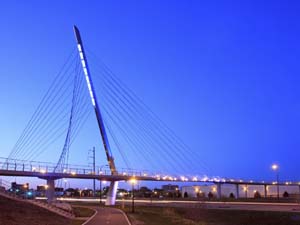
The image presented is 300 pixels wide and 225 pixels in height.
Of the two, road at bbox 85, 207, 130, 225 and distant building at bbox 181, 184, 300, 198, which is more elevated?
distant building at bbox 181, 184, 300, 198

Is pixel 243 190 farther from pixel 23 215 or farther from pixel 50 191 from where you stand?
pixel 23 215

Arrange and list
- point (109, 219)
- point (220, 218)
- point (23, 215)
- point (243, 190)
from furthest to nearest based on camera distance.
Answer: point (243, 190), point (220, 218), point (109, 219), point (23, 215)

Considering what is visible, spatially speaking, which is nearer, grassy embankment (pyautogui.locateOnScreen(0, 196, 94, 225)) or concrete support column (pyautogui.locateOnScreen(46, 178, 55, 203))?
grassy embankment (pyautogui.locateOnScreen(0, 196, 94, 225))

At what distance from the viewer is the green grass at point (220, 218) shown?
46.5 metres

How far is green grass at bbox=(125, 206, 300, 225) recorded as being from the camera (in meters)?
46.5

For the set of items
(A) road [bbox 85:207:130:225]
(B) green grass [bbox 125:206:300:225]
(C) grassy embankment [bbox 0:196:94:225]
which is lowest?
(B) green grass [bbox 125:206:300:225]

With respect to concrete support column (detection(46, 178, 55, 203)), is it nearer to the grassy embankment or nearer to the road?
the road

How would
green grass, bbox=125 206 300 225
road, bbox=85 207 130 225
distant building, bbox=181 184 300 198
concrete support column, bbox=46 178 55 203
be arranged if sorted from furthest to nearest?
distant building, bbox=181 184 300 198 → concrete support column, bbox=46 178 55 203 → green grass, bbox=125 206 300 225 → road, bbox=85 207 130 225

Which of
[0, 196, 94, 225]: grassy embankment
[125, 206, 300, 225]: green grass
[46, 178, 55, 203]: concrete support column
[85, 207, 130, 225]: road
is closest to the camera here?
[0, 196, 94, 225]: grassy embankment

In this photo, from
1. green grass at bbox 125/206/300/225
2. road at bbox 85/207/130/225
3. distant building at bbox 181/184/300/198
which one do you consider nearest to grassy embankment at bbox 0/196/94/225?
road at bbox 85/207/130/225

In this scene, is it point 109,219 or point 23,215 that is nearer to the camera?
point 23,215

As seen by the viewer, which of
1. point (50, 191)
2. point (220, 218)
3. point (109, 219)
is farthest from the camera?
point (50, 191)

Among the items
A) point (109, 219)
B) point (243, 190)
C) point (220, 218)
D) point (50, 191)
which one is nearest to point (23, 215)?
point (109, 219)

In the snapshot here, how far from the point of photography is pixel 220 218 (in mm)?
57625
